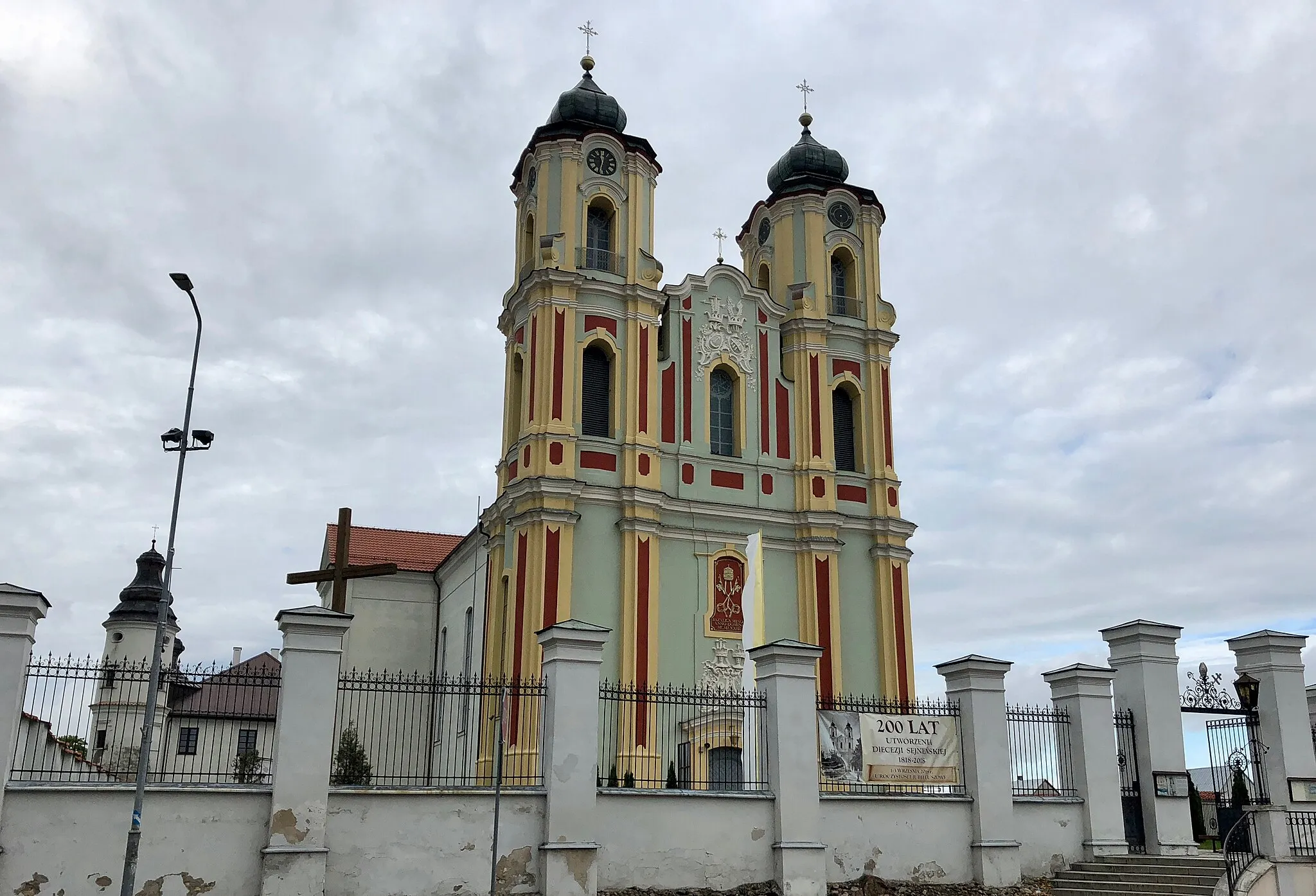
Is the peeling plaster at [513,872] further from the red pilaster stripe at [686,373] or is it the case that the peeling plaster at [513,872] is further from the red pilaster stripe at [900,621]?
the red pilaster stripe at [900,621]

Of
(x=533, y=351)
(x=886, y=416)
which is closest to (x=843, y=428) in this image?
(x=886, y=416)

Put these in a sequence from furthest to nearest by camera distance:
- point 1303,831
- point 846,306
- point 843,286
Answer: point 843,286, point 846,306, point 1303,831

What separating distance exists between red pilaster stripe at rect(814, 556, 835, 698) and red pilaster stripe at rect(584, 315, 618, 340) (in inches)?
300

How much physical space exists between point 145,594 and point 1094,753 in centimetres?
3639

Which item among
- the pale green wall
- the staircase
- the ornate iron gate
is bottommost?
the staircase

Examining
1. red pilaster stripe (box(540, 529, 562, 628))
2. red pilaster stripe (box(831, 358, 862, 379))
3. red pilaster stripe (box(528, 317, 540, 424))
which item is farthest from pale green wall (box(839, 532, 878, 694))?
red pilaster stripe (box(528, 317, 540, 424))

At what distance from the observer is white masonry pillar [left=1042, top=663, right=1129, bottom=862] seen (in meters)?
18.9

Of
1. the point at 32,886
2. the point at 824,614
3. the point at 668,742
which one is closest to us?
the point at 32,886

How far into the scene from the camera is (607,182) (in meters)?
30.9

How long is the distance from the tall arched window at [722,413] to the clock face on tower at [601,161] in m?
5.91

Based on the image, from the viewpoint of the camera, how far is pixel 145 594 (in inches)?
1753

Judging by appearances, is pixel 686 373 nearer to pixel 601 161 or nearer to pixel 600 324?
pixel 600 324

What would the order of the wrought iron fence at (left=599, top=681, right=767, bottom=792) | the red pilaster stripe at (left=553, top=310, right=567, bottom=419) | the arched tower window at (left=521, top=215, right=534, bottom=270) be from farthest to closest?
the arched tower window at (left=521, top=215, right=534, bottom=270) < the red pilaster stripe at (left=553, top=310, right=567, bottom=419) < the wrought iron fence at (left=599, top=681, right=767, bottom=792)

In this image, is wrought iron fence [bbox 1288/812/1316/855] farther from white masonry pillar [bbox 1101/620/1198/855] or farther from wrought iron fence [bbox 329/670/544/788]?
wrought iron fence [bbox 329/670/544/788]
